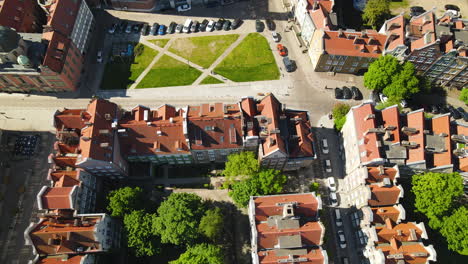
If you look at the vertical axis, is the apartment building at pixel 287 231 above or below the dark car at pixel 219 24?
below

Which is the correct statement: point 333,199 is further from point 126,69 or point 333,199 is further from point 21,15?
point 21,15

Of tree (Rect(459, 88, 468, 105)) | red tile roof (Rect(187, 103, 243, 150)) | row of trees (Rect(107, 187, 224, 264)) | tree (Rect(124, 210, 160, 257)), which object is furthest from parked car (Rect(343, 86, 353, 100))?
tree (Rect(124, 210, 160, 257))

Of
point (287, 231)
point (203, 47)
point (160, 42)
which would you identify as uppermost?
point (160, 42)

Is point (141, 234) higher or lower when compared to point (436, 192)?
lower

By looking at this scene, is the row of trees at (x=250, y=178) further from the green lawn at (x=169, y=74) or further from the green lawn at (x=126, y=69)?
the green lawn at (x=126, y=69)

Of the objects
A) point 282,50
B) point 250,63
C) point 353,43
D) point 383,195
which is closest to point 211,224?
point 383,195

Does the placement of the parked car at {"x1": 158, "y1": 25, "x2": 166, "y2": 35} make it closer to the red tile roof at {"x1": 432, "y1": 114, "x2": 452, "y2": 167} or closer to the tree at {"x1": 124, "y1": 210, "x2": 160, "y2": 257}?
the tree at {"x1": 124, "y1": 210, "x2": 160, "y2": 257}

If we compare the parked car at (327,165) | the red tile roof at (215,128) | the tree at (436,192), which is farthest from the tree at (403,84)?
the red tile roof at (215,128)
